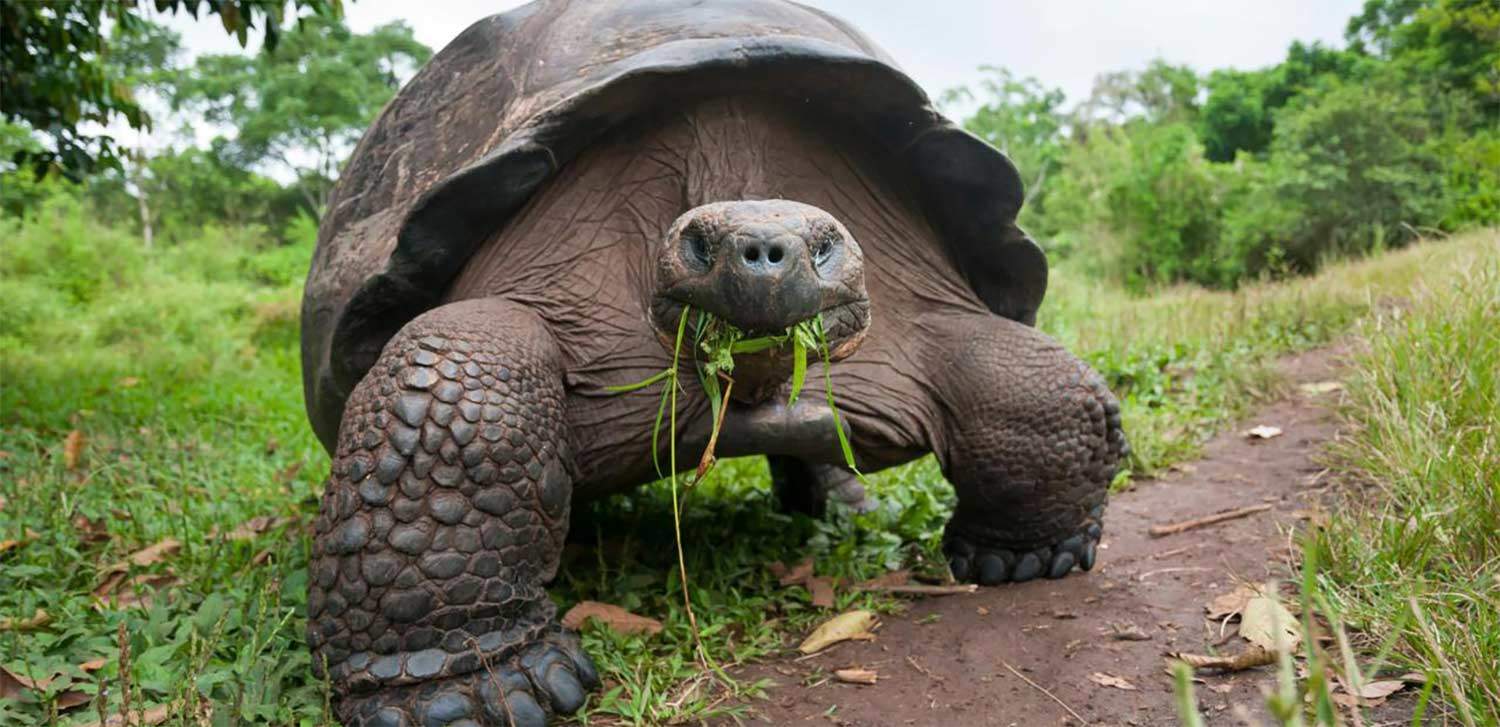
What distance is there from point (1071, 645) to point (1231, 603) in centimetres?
36

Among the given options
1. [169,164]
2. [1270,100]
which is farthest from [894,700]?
[169,164]

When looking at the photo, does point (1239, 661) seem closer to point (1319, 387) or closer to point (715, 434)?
point (715, 434)

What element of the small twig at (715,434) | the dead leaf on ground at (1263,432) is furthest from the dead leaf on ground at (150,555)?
the dead leaf on ground at (1263,432)

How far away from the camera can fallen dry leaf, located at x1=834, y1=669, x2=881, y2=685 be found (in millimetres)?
2021

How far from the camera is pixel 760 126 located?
241 centimetres

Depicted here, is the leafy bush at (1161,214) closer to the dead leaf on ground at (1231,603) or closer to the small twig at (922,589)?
the small twig at (922,589)

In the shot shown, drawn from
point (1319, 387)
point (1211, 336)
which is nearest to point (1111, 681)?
point (1319, 387)

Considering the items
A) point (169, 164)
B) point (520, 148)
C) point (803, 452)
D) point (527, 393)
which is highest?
point (169, 164)

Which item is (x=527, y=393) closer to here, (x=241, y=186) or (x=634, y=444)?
(x=634, y=444)

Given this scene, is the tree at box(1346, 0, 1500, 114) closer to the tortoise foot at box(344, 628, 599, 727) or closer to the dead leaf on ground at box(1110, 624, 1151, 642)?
the dead leaf on ground at box(1110, 624, 1151, 642)

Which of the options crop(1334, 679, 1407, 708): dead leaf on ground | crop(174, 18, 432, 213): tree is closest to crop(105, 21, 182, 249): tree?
crop(174, 18, 432, 213): tree

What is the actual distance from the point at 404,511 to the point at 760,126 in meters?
1.20

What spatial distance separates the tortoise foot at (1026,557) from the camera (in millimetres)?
2602

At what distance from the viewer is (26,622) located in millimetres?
2107
